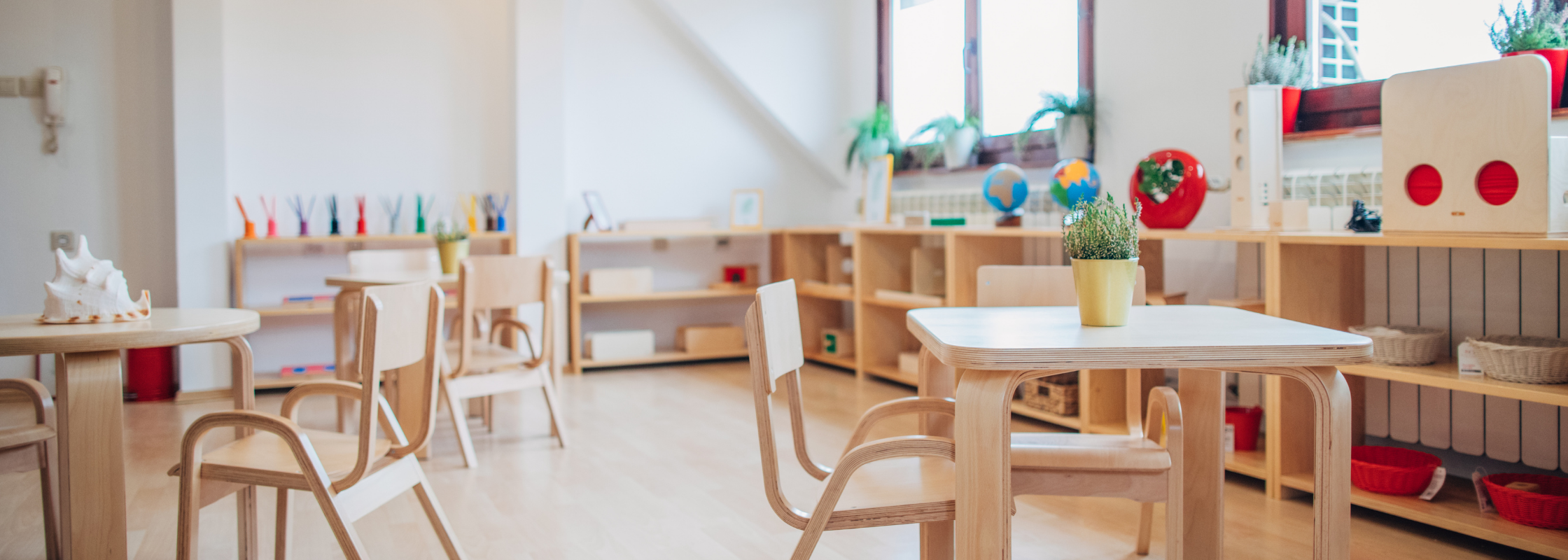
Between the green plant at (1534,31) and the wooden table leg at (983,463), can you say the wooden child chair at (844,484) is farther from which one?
the green plant at (1534,31)

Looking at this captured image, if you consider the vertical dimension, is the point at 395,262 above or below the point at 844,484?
above

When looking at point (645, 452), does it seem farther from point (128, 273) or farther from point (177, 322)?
point (128, 273)

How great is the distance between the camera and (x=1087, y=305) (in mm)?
1779

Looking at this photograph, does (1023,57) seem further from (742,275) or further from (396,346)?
(396,346)

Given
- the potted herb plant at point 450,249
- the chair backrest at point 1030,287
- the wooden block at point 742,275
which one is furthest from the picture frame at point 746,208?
the chair backrest at point 1030,287

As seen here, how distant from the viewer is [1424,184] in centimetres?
247

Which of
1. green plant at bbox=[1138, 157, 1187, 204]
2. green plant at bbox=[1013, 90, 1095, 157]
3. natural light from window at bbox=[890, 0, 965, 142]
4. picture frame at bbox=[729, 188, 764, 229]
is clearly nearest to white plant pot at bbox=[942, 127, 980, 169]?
natural light from window at bbox=[890, 0, 965, 142]

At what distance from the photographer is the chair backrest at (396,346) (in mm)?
1832

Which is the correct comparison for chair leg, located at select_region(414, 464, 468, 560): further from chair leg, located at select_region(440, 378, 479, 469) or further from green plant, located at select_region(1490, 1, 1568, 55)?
green plant, located at select_region(1490, 1, 1568, 55)

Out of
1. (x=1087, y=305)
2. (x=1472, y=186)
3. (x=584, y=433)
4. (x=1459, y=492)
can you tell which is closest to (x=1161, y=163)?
(x=1472, y=186)

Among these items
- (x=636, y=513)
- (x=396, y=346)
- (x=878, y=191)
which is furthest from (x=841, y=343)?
(x=396, y=346)

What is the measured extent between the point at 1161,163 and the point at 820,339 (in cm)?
273

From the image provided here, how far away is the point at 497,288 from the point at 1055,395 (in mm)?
2092

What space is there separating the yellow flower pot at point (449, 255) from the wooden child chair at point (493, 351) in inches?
11.8
